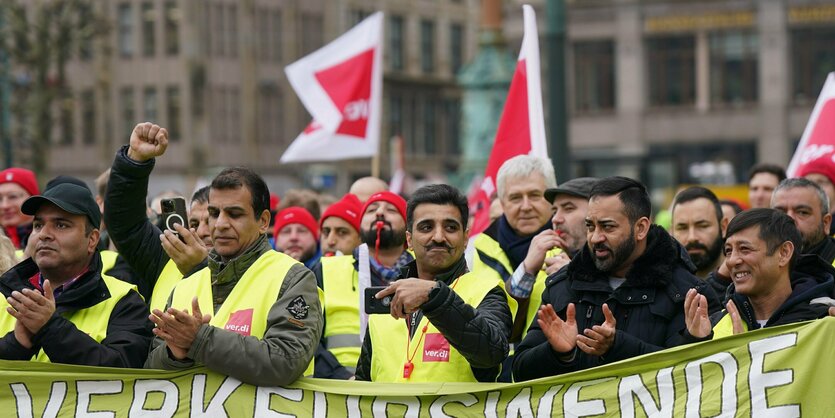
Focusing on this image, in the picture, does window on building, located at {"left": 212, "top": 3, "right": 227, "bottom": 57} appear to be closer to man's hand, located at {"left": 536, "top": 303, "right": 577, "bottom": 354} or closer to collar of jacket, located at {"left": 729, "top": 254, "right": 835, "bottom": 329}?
collar of jacket, located at {"left": 729, "top": 254, "right": 835, "bottom": 329}

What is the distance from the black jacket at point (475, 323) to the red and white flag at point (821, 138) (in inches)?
165

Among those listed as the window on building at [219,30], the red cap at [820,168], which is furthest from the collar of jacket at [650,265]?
the window on building at [219,30]

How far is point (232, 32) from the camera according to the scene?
177 feet

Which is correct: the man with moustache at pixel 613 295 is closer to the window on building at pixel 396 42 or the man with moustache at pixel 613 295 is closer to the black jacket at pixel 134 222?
the black jacket at pixel 134 222

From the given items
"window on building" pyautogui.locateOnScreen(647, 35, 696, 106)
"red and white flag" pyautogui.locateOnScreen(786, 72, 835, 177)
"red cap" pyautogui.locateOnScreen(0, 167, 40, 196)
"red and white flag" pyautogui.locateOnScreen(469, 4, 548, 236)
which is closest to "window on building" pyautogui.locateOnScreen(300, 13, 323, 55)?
"window on building" pyautogui.locateOnScreen(647, 35, 696, 106)

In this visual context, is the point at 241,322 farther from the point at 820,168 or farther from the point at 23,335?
the point at 820,168

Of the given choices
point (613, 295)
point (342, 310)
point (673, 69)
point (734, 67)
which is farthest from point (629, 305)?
point (673, 69)

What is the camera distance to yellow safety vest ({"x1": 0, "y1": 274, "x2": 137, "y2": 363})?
610 cm

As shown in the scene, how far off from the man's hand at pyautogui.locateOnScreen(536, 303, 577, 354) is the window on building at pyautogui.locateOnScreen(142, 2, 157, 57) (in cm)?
4817

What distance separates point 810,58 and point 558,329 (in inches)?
1778

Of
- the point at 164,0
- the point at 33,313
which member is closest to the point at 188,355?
the point at 33,313

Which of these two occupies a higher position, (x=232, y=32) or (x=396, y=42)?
(x=396, y=42)

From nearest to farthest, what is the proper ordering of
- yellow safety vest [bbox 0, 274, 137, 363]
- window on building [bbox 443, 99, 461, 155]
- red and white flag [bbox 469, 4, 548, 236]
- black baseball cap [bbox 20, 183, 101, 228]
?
yellow safety vest [bbox 0, 274, 137, 363] < black baseball cap [bbox 20, 183, 101, 228] < red and white flag [bbox 469, 4, 548, 236] < window on building [bbox 443, 99, 461, 155]

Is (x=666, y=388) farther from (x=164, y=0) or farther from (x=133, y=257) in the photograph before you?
(x=164, y=0)
